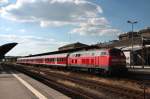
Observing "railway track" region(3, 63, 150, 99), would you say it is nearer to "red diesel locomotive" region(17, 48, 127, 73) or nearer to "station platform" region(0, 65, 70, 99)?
"station platform" region(0, 65, 70, 99)

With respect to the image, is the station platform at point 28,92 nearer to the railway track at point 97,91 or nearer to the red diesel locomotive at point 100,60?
the railway track at point 97,91

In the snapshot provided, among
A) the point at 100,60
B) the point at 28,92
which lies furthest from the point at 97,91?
the point at 100,60

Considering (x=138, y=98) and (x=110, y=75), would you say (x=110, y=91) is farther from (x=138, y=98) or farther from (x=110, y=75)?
(x=110, y=75)

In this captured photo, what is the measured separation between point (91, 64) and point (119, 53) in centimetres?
457

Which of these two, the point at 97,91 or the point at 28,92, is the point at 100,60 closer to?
the point at 97,91

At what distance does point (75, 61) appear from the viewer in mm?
45031

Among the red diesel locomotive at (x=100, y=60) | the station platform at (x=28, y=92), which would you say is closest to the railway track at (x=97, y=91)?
the station platform at (x=28, y=92)

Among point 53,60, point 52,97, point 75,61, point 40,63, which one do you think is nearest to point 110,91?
point 52,97

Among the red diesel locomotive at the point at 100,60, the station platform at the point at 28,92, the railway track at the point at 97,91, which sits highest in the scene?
the red diesel locomotive at the point at 100,60

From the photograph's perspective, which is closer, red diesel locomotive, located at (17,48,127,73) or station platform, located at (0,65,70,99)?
station platform, located at (0,65,70,99)

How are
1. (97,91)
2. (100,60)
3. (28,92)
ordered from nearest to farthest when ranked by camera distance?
(28,92), (97,91), (100,60)

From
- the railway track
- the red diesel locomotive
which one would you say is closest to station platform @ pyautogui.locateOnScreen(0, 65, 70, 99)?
the railway track

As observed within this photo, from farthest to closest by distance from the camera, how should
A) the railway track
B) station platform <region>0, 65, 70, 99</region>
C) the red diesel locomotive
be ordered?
the red diesel locomotive
the railway track
station platform <region>0, 65, 70, 99</region>

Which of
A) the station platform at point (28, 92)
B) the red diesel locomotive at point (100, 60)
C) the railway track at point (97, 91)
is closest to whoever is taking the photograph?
the station platform at point (28, 92)
